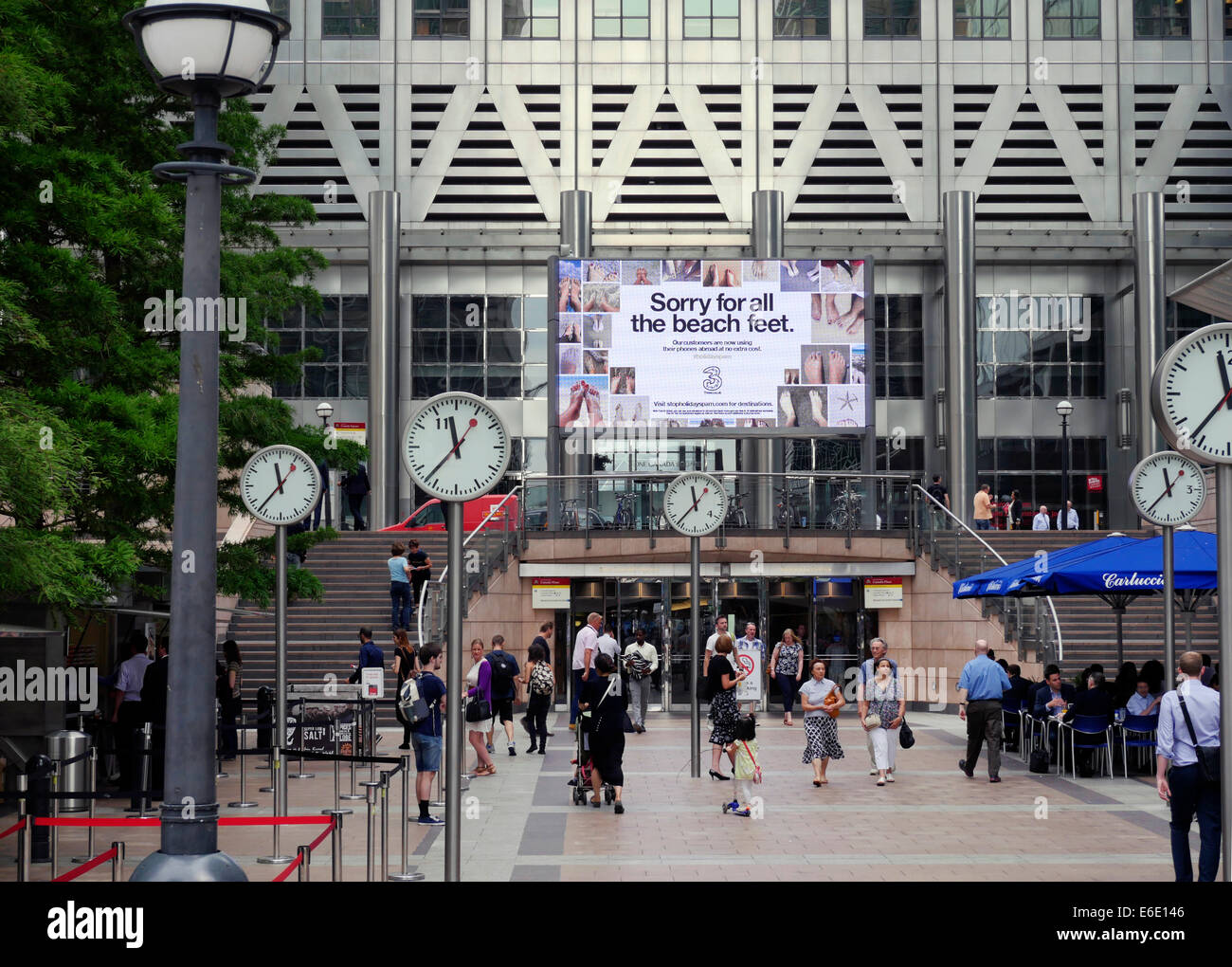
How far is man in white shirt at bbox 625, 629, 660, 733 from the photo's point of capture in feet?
81.1

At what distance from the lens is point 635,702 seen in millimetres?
28266

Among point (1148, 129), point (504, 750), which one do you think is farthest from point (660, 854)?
point (1148, 129)

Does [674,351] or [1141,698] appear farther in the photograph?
[674,351]

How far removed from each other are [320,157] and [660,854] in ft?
129

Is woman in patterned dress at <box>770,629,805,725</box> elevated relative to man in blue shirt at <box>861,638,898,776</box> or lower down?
lower down

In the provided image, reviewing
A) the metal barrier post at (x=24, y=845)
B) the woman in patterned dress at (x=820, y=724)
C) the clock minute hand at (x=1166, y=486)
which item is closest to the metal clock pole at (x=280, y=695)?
the metal barrier post at (x=24, y=845)

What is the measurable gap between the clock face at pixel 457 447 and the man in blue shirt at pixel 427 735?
21.6 feet

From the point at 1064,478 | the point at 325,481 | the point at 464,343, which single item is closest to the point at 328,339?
the point at 464,343

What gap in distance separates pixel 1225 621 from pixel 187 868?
18.0ft

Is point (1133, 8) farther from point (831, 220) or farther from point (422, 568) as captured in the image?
point (422, 568)

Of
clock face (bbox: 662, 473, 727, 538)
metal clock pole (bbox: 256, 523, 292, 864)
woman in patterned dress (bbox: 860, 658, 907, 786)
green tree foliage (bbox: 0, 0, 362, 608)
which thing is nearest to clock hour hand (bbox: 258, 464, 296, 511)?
metal clock pole (bbox: 256, 523, 292, 864)

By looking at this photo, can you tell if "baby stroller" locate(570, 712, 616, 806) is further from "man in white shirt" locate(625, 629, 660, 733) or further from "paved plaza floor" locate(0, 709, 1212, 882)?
"man in white shirt" locate(625, 629, 660, 733)

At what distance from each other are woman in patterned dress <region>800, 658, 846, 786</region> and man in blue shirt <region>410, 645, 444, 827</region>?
16.9 ft
